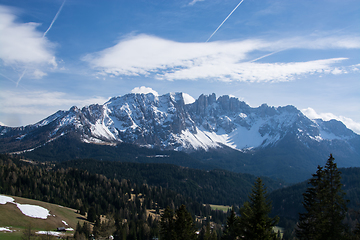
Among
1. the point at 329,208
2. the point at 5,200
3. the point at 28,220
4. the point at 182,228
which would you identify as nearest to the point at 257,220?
the point at 329,208

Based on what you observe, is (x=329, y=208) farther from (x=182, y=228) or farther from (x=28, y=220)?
(x=28, y=220)

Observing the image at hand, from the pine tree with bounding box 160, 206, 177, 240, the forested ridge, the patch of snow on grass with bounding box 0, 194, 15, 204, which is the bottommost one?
the forested ridge

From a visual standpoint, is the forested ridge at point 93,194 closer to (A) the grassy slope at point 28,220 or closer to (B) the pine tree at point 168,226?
(A) the grassy slope at point 28,220

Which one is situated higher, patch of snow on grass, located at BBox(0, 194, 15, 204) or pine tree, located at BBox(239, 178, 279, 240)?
pine tree, located at BBox(239, 178, 279, 240)

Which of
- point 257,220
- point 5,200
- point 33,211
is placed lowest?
point 33,211

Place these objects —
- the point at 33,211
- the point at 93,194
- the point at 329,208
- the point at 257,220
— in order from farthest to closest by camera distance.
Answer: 1. the point at 93,194
2. the point at 33,211
3. the point at 329,208
4. the point at 257,220

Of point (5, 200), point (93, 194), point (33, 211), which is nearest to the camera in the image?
point (5, 200)

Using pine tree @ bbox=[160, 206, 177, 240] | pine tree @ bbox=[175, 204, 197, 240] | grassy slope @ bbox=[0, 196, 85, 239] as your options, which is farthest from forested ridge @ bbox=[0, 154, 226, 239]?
pine tree @ bbox=[175, 204, 197, 240]

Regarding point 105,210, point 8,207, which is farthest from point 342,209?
point 105,210

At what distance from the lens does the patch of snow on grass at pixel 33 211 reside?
97.6 meters

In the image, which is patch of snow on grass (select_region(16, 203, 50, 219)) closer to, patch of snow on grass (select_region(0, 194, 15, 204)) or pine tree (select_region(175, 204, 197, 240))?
patch of snow on grass (select_region(0, 194, 15, 204))

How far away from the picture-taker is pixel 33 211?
100062 millimetres

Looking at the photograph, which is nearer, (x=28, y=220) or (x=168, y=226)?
(x=168, y=226)

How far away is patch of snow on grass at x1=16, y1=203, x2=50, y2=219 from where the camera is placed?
97.6 metres
